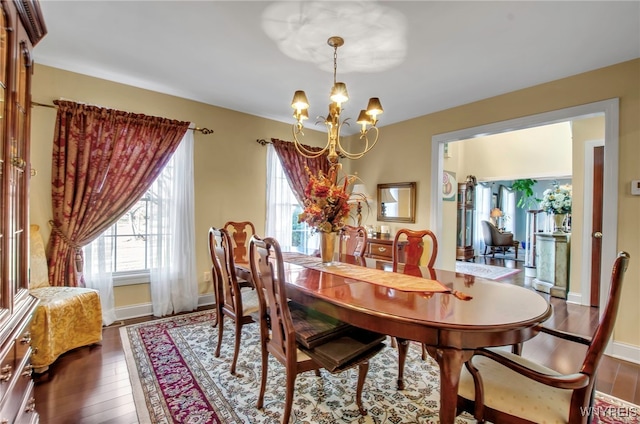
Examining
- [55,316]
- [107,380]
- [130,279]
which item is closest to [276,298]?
[107,380]

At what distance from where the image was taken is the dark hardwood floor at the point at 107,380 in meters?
1.78

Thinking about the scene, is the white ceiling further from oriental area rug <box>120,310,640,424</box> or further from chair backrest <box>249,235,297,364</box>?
oriental area rug <box>120,310,640,424</box>

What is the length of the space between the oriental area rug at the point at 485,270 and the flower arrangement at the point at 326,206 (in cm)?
452

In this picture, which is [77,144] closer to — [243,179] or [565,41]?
[243,179]

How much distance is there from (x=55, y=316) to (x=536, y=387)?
122 inches

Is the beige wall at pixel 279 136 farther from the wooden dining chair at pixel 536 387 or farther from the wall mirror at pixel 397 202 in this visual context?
the wooden dining chair at pixel 536 387

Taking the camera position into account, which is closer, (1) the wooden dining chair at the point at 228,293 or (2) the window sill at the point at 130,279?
(1) the wooden dining chair at the point at 228,293

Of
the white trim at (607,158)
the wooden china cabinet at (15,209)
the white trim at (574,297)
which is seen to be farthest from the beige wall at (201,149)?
the white trim at (574,297)

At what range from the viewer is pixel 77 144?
2.83 meters

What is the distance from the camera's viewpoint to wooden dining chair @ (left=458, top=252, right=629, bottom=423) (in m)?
1.09

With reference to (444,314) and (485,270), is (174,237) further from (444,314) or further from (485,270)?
(485,270)

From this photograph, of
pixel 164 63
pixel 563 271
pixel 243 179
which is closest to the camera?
pixel 164 63

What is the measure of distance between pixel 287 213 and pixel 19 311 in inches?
126

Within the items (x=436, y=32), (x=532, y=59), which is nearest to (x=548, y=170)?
(x=532, y=59)
